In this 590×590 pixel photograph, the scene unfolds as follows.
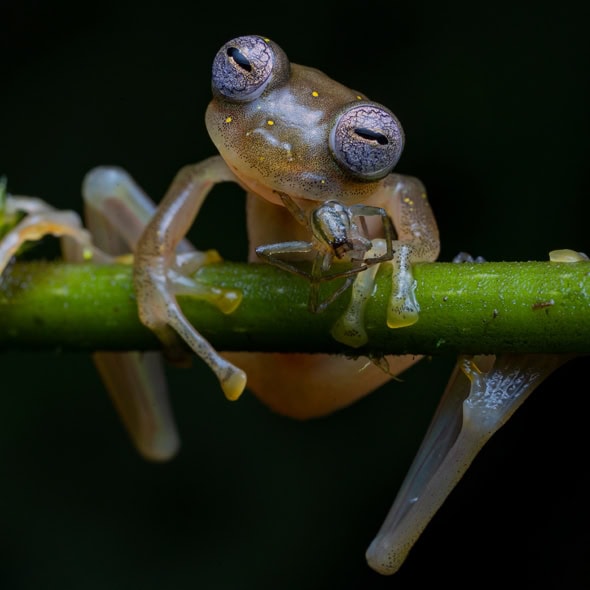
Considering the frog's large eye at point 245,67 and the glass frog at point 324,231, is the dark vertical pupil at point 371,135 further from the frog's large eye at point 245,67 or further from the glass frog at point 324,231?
the frog's large eye at point 245,67

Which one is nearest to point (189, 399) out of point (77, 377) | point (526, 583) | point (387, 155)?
point (77, 377)

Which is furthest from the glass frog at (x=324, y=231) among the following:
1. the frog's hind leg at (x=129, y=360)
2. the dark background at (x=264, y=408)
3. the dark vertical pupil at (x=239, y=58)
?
the dark background at (x=264, y=408)

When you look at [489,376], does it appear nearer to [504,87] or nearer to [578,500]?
[578,500]

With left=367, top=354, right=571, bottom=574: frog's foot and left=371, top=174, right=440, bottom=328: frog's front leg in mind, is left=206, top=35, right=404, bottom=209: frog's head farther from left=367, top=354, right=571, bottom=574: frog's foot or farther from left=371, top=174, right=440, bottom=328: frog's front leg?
left=367, top=354, right=571, bottom=574: frog's foot

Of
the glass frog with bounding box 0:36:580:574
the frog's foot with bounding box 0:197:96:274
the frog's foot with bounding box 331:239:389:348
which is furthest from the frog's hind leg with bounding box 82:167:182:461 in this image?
the frog's foot with bounding box 331:239:389:348

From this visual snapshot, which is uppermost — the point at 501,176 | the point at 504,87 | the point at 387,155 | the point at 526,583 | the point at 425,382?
the point at 387,155

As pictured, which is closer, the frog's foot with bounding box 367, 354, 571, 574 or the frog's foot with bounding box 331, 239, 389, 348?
the frog's foot with bounding box 331, 239, 389, 348
